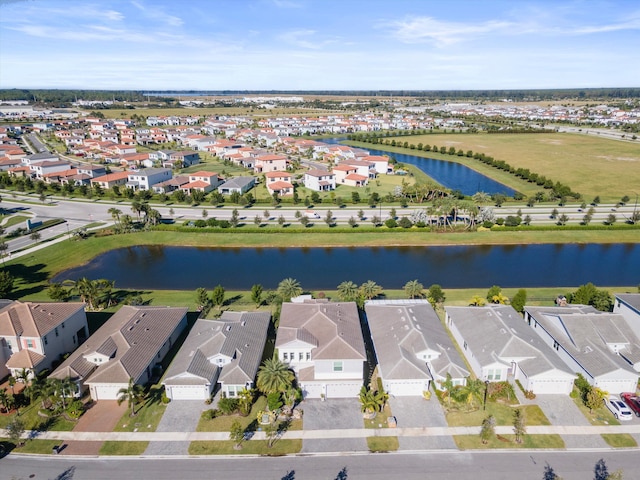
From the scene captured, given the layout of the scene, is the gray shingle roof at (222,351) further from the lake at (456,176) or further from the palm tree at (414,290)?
the lake at (456,176)

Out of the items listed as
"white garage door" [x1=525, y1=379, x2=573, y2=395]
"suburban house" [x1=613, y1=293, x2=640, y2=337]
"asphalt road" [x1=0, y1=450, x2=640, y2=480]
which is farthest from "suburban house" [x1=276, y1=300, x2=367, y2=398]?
"suburban house" [x1=613, y1=293, x2=640, y2=337]

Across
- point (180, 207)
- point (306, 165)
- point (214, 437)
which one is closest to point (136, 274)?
point (180, 207)

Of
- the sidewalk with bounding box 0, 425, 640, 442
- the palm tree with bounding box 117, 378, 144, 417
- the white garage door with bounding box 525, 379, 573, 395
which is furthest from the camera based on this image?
the white garage door with bounding box 525, 379, 573, 395

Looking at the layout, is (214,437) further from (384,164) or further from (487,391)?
(384,164)

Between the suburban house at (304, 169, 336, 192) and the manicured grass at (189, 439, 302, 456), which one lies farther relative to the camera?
the suburban house at (304, 169, 336, 192)

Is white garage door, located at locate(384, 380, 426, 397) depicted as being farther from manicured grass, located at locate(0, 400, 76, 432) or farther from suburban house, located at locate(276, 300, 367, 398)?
manicured grass, located at locate(0, 400, 76, 432)

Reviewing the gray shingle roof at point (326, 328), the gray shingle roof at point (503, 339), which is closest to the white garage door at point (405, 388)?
the gray shingle roof at point (326, 328)

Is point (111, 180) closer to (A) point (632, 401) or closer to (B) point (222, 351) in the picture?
(B) point (222, 351)
